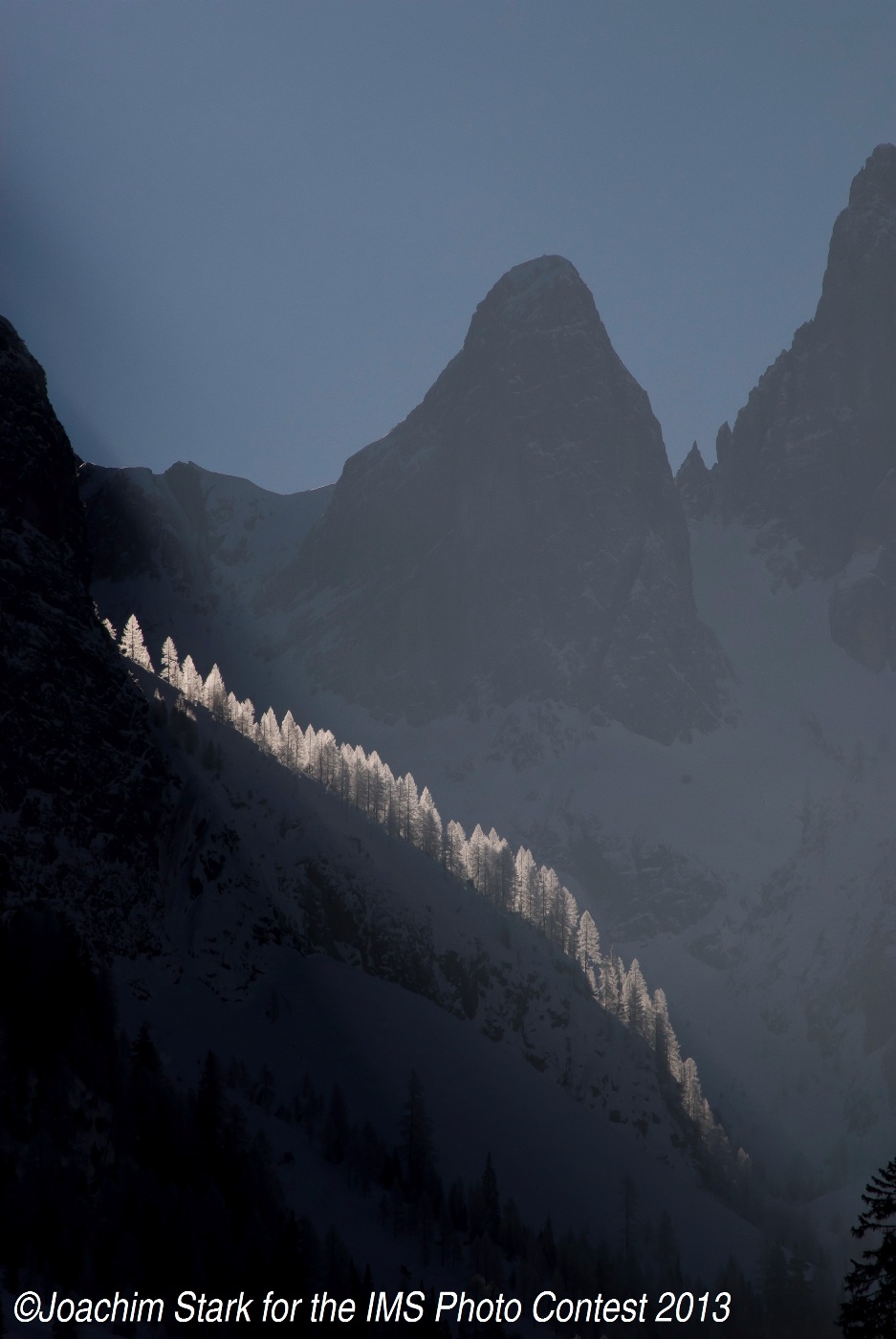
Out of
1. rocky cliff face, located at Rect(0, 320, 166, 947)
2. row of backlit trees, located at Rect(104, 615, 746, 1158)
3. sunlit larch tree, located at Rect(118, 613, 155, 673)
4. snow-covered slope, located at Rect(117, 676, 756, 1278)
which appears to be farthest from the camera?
sunlit larch tree, located at Rect(118, 613, 155, 673)

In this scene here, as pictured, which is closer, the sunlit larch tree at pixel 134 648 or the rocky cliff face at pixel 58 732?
the rocky cliff face at pixel 58 732

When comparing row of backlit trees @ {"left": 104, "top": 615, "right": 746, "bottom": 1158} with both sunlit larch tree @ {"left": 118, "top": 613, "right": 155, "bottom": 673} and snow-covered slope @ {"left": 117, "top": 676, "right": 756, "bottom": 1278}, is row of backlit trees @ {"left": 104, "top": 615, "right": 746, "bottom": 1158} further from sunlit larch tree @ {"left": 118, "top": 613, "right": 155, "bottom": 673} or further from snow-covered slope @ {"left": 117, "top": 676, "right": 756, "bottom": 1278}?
snow-covered slope @ {"left": 117, "top": 676, "right": 756, "bottom": 1278}

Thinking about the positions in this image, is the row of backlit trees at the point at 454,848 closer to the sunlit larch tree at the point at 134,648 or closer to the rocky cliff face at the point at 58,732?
the sunlit larch tree at the point at 134,648

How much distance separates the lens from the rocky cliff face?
11131cm

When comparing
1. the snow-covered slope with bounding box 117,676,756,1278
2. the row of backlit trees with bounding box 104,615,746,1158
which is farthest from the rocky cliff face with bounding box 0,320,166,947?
the row of backlit trees with bounding box 104,615,746,1158

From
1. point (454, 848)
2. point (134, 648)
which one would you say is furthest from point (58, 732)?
point (454, 848)

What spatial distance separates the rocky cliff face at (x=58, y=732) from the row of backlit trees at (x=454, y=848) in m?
41.1

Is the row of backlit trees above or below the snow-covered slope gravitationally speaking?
above

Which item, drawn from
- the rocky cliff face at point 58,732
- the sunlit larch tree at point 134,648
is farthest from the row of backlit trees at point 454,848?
the rocky cliff face at point 58,732

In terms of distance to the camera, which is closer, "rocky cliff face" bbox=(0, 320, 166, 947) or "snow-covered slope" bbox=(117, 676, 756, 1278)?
"rocky cliff face" bbox=(0, 320, 166, 947)

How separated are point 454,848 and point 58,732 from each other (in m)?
81.9

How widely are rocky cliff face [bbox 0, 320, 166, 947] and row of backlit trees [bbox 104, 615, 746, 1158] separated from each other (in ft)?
135

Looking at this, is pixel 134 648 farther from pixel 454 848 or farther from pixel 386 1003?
pixel 386 1003

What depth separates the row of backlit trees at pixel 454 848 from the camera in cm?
17525
